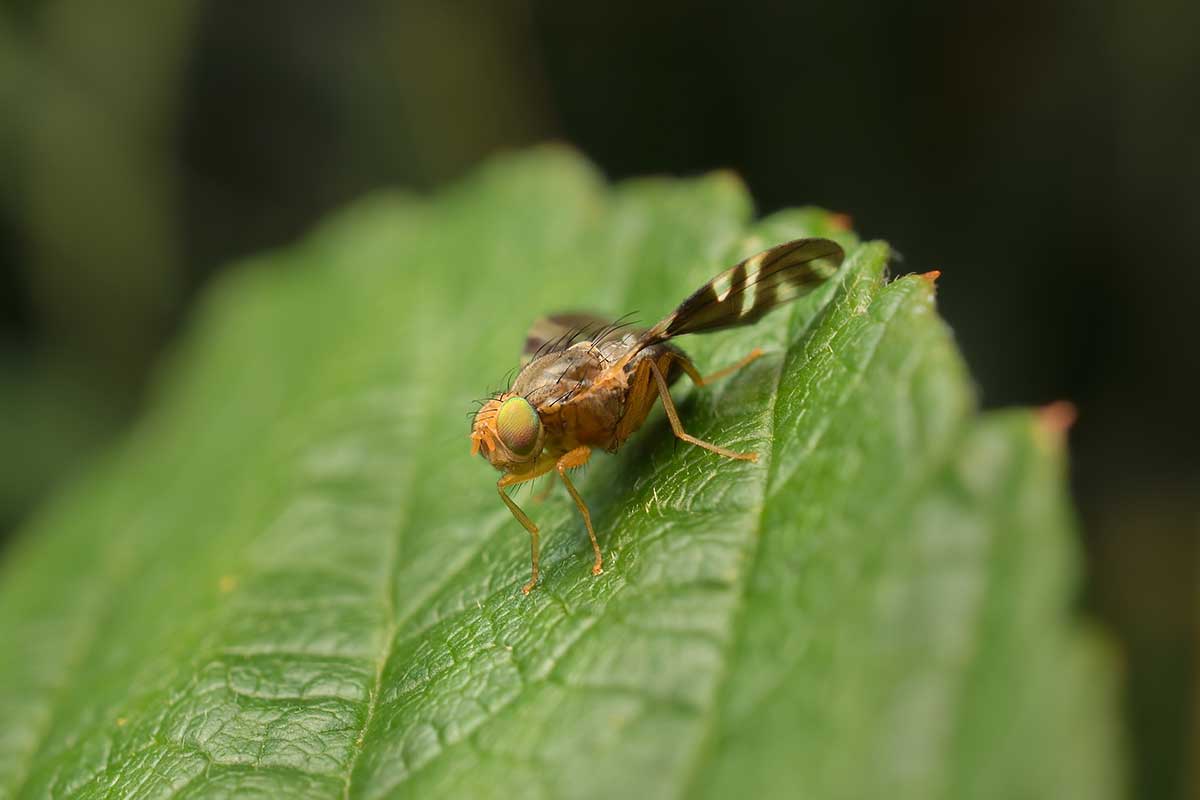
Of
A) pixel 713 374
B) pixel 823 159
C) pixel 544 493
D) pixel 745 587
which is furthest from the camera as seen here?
pixel 823 159

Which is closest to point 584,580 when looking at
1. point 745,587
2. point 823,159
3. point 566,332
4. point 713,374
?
point 745,587

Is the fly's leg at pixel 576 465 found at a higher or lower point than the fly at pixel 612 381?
lower

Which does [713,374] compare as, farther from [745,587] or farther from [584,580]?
[745,587]

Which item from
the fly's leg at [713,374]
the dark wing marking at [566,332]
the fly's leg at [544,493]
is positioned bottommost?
the fly's leg at [544,493]

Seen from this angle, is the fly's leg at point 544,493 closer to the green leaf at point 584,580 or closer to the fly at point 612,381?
the green leaf at point 584,580

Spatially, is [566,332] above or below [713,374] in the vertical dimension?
above

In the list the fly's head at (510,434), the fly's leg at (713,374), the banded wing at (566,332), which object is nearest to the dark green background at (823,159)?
the fly's leg at (713,374)

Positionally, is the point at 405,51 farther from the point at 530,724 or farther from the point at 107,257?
the point at 530,724
